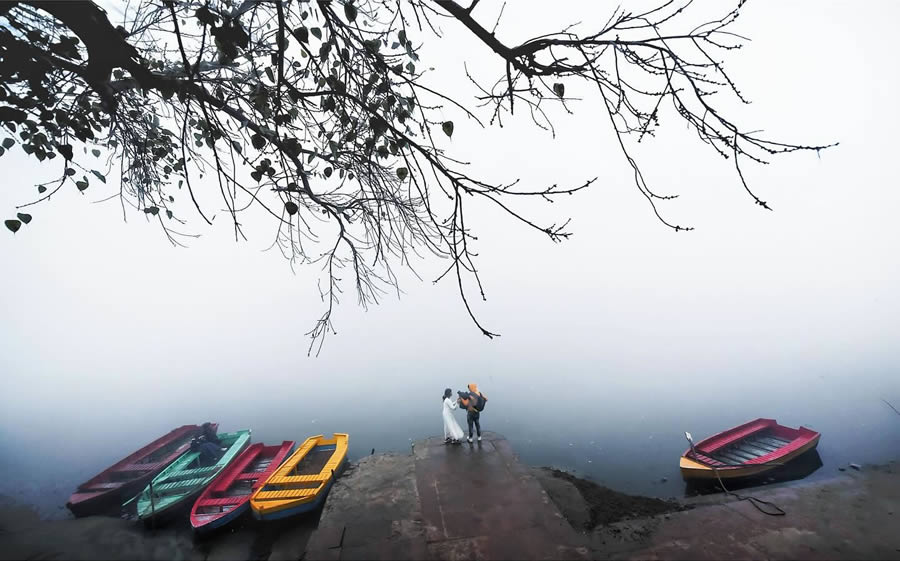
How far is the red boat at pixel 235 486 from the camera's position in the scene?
20.3 feet

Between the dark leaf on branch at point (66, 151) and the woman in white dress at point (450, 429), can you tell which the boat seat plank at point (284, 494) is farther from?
the dark leaf on branch at point (66, 151)

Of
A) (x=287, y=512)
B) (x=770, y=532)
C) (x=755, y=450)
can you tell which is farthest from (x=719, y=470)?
(x=287, y=512)

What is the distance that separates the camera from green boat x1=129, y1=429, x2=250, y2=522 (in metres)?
6.78

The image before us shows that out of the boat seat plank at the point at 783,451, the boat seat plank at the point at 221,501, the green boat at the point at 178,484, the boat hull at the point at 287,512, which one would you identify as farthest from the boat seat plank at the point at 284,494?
the boat seat plank at the point at 783,451

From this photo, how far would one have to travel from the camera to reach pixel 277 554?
5.73m

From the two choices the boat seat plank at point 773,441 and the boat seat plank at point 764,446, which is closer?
the boat seat plank at point 764,446

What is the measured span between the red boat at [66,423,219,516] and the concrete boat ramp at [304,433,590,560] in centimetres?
564

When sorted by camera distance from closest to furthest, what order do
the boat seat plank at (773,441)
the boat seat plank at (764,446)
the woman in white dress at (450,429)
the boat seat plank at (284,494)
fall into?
the boat seat plank at (284,494) < the woman in white dress at (450,429) < the boat seat plank at (764,446) < the boat seat plank at (773,441)

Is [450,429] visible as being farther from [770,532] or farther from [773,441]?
[773,441]

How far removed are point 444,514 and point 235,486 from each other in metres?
5.46

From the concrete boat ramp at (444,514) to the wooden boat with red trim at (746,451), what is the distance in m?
4.73

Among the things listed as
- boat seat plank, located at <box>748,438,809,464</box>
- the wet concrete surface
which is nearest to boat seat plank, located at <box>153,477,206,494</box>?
the wet concrete surface

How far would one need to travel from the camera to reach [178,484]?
744 cm

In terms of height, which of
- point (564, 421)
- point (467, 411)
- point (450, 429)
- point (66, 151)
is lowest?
point (564, 421)
